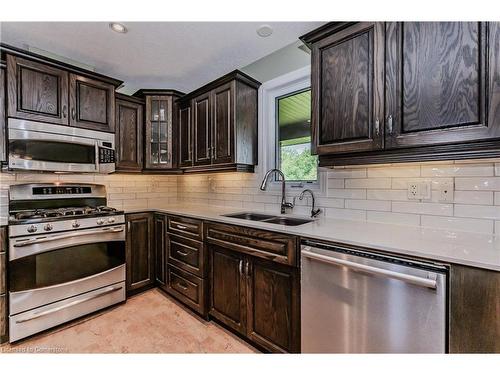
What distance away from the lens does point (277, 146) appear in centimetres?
236

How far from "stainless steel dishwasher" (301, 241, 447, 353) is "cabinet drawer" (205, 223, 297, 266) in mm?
106

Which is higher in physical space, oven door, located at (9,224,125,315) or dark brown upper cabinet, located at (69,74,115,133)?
dark brown upper cabinet, located at (69,74,115,133)

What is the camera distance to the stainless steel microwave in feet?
6.20

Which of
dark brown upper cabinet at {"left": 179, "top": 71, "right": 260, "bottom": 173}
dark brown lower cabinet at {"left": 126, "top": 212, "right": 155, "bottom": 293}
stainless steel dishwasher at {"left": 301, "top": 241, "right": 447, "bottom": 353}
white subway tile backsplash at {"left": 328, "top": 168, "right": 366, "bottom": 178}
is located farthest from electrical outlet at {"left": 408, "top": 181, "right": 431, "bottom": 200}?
dark brown lower cabinet at {"left": 126, "top": 212, "right": 155, "bottom": 293}

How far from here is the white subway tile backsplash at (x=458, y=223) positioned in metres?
1.28

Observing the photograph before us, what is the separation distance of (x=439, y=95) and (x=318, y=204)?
108cm

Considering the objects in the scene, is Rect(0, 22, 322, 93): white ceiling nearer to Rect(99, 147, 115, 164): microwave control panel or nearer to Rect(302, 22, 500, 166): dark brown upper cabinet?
Rect(302, 22, 500, 166): dark brown upper cabinet

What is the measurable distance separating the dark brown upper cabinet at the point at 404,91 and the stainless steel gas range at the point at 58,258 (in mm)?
2044

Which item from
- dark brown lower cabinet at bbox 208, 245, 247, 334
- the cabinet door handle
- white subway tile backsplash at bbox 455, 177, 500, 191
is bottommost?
dark brown lower cabinet at bbox 208, 245, 247, 334

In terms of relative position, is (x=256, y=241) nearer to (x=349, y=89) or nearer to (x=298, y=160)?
(x=298, y=160)

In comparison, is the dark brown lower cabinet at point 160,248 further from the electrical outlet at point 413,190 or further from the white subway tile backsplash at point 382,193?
the electrical outlet at point 413,190

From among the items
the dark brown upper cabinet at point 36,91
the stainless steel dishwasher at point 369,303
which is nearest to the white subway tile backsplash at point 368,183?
the stainless steel dishwasher at point 369,303

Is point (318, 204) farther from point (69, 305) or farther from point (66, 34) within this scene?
point (66, 34)

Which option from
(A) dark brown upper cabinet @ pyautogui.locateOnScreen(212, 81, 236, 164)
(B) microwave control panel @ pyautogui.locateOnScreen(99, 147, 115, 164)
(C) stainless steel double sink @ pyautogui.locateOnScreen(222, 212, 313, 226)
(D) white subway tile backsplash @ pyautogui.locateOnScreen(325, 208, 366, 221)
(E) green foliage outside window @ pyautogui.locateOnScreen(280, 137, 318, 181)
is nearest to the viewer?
(D) white subway tile backsplash @ pyautogui.locateOnScreen(325, 208, 366, 221)
